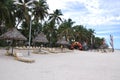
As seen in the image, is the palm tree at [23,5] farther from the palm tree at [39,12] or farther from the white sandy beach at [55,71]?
the white sandy beach at [55,71]

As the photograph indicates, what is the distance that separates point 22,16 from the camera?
1857 inches

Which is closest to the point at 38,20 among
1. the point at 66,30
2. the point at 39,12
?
the point at 39,12

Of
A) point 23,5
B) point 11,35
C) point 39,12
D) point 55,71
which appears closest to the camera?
point 55,71

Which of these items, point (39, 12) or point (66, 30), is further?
point (66, 30)

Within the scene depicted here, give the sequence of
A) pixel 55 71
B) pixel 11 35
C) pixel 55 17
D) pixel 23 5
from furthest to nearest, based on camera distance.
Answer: pixel 55 17, pixel 23 5, pixel 11 35, pixel 55 71

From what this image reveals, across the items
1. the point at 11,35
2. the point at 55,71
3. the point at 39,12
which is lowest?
the point at 55,71

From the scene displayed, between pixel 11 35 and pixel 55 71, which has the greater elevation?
pixel 11 35

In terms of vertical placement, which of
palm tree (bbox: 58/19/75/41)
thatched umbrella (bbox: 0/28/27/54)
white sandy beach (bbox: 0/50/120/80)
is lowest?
white sandy beach (bbox: 0/50/120/80)

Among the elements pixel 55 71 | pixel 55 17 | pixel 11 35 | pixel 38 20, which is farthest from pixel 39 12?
pixel 55 71

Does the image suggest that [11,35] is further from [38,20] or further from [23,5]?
[38,20]

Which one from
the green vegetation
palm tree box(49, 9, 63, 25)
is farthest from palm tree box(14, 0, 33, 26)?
palm tree box(49, 9, 63, 25)

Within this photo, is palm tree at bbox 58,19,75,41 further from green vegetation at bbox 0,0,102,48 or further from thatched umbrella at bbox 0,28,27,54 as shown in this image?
thatched umbrella at bbox 0,28,27,54

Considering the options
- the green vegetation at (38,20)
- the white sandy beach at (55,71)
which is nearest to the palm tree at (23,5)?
the green vegetation at (38,20)

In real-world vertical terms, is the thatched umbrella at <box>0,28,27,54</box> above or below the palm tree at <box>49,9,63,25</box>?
below
